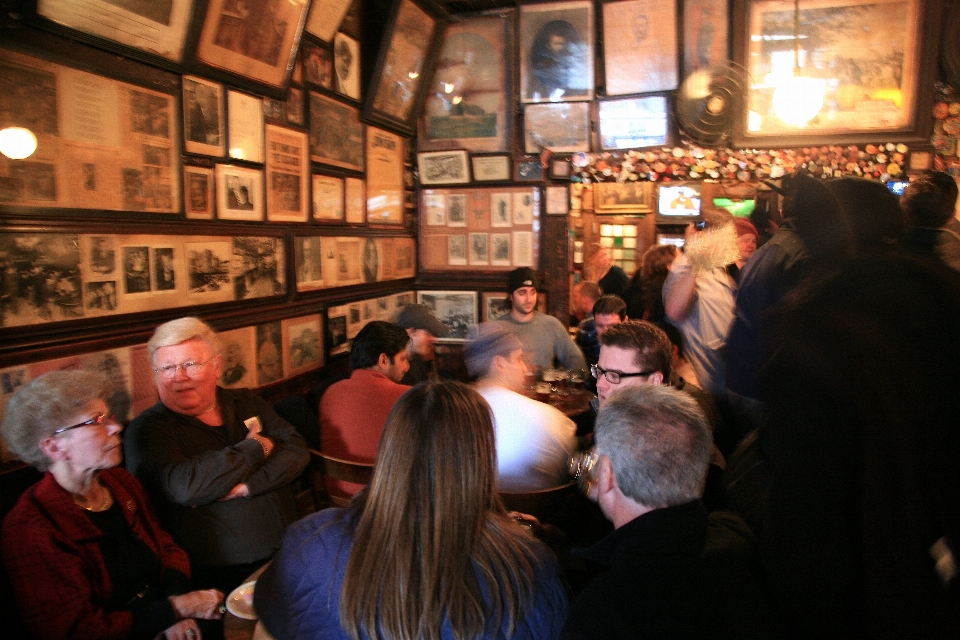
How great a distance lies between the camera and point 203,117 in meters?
3.32

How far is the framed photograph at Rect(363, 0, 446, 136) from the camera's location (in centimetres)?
504

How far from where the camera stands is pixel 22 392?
77.3 inches

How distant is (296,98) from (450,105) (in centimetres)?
221

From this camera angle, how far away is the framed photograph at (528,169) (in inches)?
237

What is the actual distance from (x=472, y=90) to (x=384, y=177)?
134 cm

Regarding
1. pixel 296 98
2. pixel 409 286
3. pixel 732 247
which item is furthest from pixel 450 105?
pixel 732 247

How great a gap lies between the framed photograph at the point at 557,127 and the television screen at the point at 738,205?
247 centimetres

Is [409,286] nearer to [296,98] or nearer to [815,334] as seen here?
[296,98]

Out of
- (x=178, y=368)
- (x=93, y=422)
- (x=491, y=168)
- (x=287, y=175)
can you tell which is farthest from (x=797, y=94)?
(x=93, y=422)

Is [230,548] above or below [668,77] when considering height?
below

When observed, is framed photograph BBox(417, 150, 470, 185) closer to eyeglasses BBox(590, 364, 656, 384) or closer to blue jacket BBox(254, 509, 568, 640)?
eyeglasses BBox(590, 364, 656, 384)

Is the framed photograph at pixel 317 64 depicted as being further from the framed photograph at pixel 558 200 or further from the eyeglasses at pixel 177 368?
the eyeglasses at pixel 177 368

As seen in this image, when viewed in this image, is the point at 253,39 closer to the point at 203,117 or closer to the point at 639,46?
the point at 203,117

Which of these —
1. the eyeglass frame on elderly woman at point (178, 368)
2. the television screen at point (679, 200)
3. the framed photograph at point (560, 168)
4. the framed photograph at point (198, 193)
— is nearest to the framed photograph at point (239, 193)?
the framed photograph at point (198, 193)
